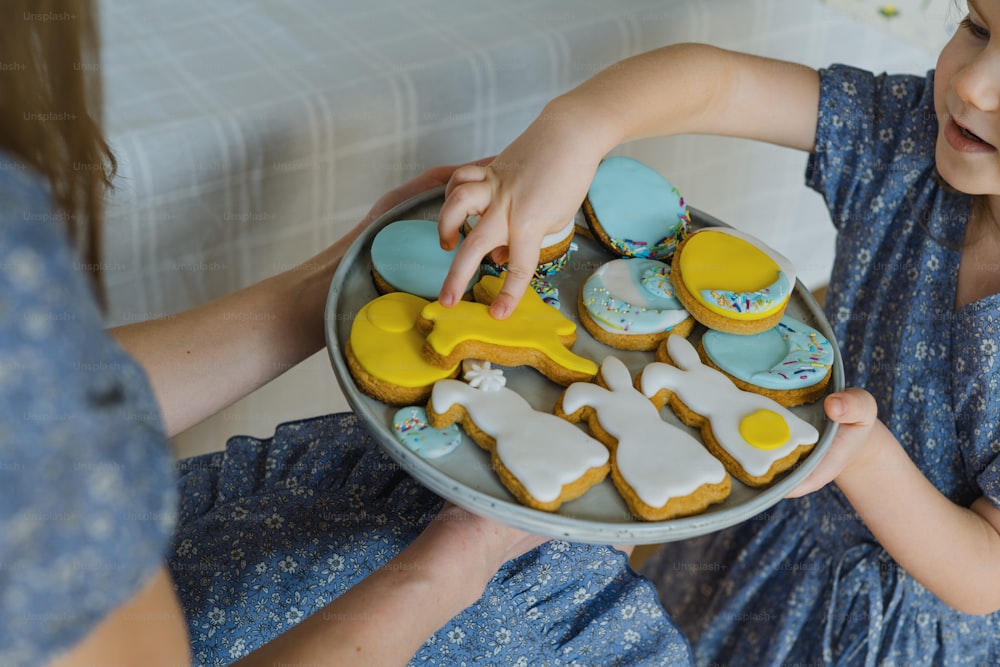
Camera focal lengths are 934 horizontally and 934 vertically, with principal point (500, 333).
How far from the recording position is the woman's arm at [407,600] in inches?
24.9

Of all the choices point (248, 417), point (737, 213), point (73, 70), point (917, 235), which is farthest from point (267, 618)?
point (737, 213)

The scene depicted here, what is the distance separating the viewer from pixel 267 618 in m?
0.73

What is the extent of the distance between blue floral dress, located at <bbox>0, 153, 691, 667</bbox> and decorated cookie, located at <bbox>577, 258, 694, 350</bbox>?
0.65 ft

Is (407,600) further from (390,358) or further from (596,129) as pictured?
(596,129)

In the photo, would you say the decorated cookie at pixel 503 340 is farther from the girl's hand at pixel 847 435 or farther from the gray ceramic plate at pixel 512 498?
the girl's hand at pixel 847 435

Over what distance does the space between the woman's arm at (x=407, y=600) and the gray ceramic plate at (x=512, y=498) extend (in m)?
0.10

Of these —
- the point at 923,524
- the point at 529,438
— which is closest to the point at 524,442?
the point at 529,438

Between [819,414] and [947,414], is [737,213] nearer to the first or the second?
[947,414]

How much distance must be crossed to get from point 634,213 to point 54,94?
497mm

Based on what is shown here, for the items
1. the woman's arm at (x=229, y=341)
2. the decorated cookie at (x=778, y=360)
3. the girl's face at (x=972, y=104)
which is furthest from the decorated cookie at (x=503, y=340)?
the girl's face at (x=972, y=104)

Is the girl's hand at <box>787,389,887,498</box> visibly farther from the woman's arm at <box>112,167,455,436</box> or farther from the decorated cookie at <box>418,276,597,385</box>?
the woman's arm at <box>112,167,455,436</box>

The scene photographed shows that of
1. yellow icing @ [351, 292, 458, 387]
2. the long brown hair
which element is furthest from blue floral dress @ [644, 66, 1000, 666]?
the long brown hair

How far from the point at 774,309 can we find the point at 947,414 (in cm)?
30

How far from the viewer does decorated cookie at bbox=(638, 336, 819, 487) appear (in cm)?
66
